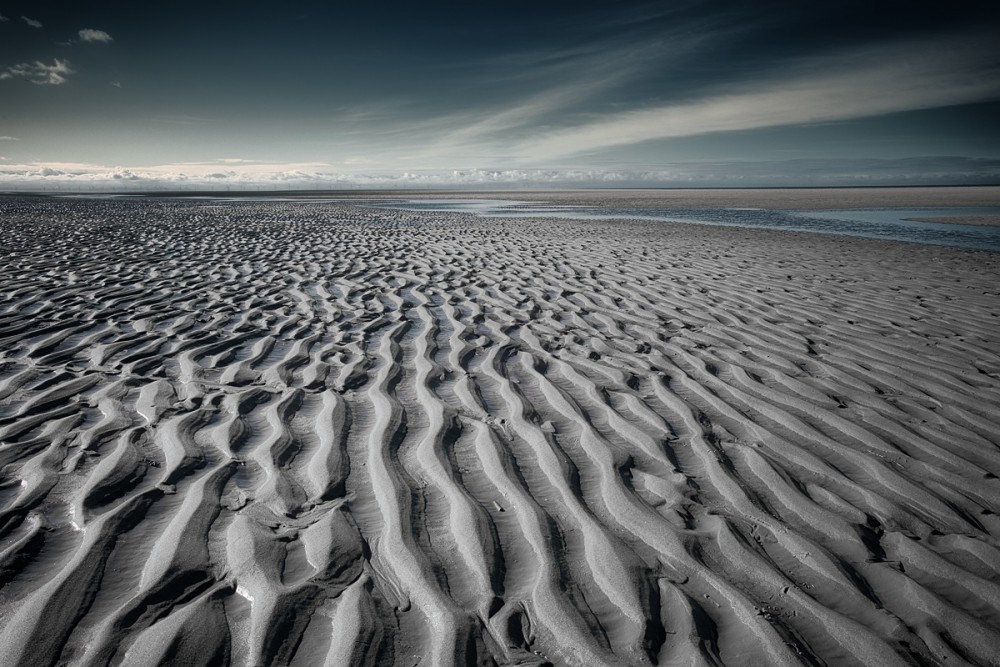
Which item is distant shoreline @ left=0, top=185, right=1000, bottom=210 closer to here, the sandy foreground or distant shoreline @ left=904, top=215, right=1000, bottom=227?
distant shoreline @ left=904, top=215, right=1000, bottom=227

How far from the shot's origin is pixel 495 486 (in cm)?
265

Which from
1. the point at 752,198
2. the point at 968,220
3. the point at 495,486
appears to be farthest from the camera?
the point at 752,198

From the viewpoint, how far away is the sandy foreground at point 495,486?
1.79 meters

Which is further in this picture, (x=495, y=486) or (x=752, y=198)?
(x=752, y=198)

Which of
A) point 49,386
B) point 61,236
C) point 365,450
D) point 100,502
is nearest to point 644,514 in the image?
point 365,450

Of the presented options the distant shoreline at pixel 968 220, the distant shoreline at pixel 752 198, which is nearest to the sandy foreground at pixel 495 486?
the distant shoreline at pixel 968 220

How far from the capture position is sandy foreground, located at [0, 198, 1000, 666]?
70.6 inches

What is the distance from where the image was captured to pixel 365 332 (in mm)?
5375

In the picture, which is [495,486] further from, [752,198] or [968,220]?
[752,198]

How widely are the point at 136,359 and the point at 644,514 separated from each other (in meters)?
4.09

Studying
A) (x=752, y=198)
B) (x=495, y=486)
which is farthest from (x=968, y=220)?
(x=752, y=198)

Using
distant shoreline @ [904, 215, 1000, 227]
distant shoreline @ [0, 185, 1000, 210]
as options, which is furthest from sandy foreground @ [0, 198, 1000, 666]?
distant shoreline @ [0, 185, 1000, 210]

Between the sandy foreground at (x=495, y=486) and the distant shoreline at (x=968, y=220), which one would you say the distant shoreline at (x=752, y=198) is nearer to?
the distant shoreline at (x=968, y=220)

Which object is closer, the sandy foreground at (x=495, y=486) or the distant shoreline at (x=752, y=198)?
the sandy foreground at (x=495, y=486)
